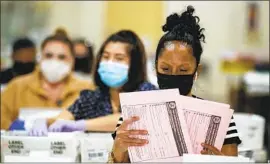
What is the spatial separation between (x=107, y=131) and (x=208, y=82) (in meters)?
5.75

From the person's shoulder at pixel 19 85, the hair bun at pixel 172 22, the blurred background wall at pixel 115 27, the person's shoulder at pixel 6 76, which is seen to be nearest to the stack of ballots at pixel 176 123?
the hair bun at pixel 172 22

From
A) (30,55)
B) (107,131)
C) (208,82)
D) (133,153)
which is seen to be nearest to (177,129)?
(133,153)

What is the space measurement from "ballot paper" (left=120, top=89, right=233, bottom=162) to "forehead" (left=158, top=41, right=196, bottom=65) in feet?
0.41

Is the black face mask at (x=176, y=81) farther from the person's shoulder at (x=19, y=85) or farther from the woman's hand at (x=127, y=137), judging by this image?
the person's shoulder at (x=19, y=85)

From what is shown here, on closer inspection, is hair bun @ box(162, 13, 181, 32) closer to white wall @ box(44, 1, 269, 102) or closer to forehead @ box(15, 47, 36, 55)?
forehead @ box(15, 47, 36, 55)

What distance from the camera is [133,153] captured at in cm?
155

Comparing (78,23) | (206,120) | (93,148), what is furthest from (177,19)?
(78,23)

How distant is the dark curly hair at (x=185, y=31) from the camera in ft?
5.44

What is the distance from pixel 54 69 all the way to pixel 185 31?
6.14 ft

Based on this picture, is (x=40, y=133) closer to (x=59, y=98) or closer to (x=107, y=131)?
(x=107, y=131)

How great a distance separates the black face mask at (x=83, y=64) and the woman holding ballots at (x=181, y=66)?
3.29m

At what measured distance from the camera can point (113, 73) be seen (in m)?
2.60

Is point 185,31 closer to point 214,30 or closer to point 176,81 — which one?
point 176,81

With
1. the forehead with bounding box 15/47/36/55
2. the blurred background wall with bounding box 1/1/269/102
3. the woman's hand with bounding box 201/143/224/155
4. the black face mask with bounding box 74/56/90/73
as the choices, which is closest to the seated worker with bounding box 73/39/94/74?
the black face mask with bounding box 74/56/90/73
